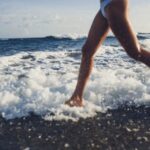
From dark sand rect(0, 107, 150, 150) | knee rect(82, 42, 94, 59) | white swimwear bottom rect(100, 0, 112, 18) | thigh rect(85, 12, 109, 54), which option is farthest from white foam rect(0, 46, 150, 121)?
white swimwear bottom rect(100, 0, 112, 18)

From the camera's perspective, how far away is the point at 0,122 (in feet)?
12.7

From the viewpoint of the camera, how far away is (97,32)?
4250 millimetres

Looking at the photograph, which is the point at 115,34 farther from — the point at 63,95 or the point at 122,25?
the point at 63,95

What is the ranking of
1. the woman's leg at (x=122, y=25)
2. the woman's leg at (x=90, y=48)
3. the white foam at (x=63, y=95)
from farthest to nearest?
the woman's leg at (x=90, y=48), the white foam at (x=63, y=95), the woman's leg at (x=122, y=25)

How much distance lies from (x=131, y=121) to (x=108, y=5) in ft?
3.93

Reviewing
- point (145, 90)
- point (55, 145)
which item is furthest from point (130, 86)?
point (55, 145)

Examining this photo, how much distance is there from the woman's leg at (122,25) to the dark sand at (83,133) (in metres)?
0.71

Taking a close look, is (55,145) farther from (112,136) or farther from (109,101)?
(109,101)

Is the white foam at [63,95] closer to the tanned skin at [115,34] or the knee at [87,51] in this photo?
the tanned skin at [115,34]

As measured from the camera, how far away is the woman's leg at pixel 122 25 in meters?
3.78

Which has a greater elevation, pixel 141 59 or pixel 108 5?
pixel 108 5

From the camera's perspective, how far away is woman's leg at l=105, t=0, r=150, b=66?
3.78 m

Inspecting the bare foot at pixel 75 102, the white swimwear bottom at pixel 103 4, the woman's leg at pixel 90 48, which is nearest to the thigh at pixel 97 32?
the woman's leg at pixel 90 48

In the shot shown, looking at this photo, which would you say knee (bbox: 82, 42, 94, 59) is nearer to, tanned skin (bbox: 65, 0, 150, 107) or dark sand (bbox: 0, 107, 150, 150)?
tanned skin (bbox: 65, 0, 150, 107)
